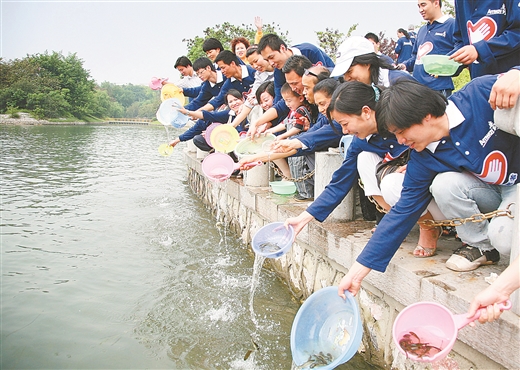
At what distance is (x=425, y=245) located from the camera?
8.41ft

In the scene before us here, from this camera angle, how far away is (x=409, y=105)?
1.95m

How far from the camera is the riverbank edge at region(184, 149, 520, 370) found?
1.83m

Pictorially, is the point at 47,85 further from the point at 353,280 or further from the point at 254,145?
the point at 353,280

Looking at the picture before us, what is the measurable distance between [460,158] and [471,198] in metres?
0.25

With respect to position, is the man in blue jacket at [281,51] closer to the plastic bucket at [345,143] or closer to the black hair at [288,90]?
the black hair at [288,90]

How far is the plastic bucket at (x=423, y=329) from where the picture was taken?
1.73 meters

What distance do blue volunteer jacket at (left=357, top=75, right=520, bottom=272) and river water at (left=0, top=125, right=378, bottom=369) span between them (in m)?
1.30

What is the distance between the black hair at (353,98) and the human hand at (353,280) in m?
0.95

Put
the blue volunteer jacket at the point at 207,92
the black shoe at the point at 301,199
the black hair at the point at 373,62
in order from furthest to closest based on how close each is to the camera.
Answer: the blue volunteer jacket at the point at 207,92, the black shoe at the point at 301,199, the black hair at the point at 373,62

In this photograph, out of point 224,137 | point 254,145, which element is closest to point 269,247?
point 254,145

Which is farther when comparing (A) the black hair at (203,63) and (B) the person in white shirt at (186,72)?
(B) the person in white shirt at (186,72)

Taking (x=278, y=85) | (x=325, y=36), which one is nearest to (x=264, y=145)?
(x=278, y=85)

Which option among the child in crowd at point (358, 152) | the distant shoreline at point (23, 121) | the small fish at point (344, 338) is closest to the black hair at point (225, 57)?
the child in crowd at point (358, 152)

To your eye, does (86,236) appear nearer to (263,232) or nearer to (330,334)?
(263,232)
